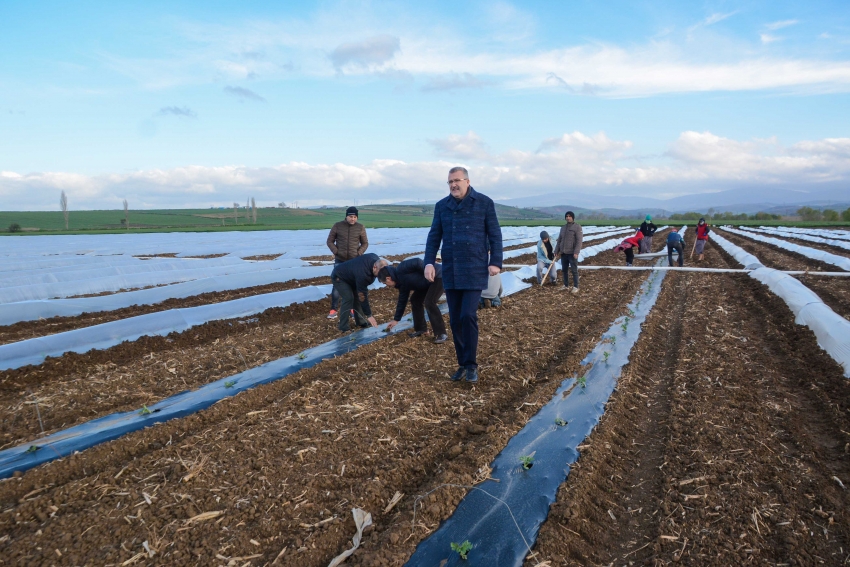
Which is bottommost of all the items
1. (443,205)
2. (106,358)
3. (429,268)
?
(106,358)

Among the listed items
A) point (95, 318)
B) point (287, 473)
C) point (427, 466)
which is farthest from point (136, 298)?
point (427, 466)

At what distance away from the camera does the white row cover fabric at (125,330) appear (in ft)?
20.7

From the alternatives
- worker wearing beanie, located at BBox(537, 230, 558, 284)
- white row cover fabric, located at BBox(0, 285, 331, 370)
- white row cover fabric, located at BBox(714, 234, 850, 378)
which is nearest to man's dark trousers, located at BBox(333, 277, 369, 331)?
white row cover fabric, located at BBox(0, 285, 331, 370)

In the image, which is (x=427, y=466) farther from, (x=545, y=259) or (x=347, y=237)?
(x=545, y=259)

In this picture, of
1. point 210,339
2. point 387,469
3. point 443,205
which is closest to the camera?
point 387,469

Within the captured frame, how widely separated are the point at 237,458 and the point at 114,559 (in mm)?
1047

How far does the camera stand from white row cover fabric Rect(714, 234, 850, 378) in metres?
5.68

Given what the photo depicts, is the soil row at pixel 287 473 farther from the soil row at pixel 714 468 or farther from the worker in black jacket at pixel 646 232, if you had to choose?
the worker in black jacket at pixel 646 232

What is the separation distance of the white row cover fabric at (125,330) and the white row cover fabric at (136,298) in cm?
263

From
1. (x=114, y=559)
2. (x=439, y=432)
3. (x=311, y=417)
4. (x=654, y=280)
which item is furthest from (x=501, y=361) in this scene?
(x=654, y=280)

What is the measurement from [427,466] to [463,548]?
935mm

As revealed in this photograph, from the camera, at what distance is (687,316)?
8.39m

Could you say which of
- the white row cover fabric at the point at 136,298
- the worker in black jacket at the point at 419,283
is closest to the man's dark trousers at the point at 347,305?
the worker in black jacket at the point at 419,283

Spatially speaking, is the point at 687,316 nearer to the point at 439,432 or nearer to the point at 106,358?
the point at 439,432
